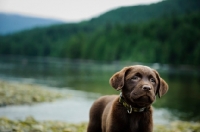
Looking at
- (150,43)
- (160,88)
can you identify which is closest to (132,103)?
(160,88)

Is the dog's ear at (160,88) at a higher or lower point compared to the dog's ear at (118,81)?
lower

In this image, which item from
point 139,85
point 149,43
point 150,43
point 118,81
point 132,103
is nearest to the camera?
point 139,85

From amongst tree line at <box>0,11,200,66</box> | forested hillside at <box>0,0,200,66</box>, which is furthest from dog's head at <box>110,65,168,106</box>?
forested hillside at <box>0,0,200,66</box>

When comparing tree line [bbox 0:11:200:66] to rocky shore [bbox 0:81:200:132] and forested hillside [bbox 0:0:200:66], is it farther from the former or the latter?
rocky shore [bbox 0:81:200:132]

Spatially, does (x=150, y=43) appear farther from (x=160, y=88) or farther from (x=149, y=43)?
(x=160, y=88)

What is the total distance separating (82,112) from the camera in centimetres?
1958

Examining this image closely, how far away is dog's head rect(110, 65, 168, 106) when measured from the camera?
17.6 feet

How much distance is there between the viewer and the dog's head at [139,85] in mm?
5356

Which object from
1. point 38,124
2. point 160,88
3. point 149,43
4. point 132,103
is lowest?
point 149,43

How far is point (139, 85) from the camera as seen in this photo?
17.9ft

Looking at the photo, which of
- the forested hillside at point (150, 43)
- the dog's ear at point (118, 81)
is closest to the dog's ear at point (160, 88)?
the dog's ear at point (118, 81)

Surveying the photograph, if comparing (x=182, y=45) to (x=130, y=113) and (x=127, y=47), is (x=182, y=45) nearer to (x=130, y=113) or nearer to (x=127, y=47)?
(x=127, y=47)

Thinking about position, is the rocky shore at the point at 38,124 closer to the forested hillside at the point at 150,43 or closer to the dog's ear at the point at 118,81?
the dog's ear at the point at 118,81

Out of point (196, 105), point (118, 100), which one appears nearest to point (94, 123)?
point (118, 100)
